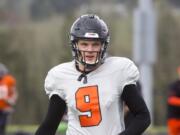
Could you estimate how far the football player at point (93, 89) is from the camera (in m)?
5.70

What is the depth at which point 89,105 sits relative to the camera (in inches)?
225

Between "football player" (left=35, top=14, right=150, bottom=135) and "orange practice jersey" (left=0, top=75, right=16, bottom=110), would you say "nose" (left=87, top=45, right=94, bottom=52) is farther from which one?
"orange practice jersey" (left=0, top=75, right=16, bottom=110)

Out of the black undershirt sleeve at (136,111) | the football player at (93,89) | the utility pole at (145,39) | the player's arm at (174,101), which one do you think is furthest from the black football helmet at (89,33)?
the utility pole at (145,39)

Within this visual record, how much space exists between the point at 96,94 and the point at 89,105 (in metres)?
0.09

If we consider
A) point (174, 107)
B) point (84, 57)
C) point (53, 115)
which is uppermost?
point (84, 57)

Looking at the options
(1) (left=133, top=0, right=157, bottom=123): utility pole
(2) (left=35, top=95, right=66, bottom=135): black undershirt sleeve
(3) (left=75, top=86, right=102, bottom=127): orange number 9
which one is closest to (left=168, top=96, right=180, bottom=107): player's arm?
(1) (left=133, top=0, right=157, bottom=123): utility pole

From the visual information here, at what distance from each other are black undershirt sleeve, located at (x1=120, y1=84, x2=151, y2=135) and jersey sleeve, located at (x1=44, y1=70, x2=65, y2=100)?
43 centimetres

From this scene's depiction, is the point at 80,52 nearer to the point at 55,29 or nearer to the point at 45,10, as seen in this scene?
the point at 55,29

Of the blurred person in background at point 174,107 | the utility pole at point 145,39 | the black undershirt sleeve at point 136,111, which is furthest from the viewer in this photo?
the utility pole at point 145,39

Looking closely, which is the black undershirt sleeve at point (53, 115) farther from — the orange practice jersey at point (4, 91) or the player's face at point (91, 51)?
the orange practice jersey at point (4, 91)

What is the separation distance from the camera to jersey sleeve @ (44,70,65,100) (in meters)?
5.84

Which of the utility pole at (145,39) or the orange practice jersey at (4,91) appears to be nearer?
the orange practice jersey at (4,91)

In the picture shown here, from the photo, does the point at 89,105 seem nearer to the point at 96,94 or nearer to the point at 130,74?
the point at 96,94

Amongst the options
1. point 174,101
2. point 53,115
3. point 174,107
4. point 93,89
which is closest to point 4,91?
point 174,107
